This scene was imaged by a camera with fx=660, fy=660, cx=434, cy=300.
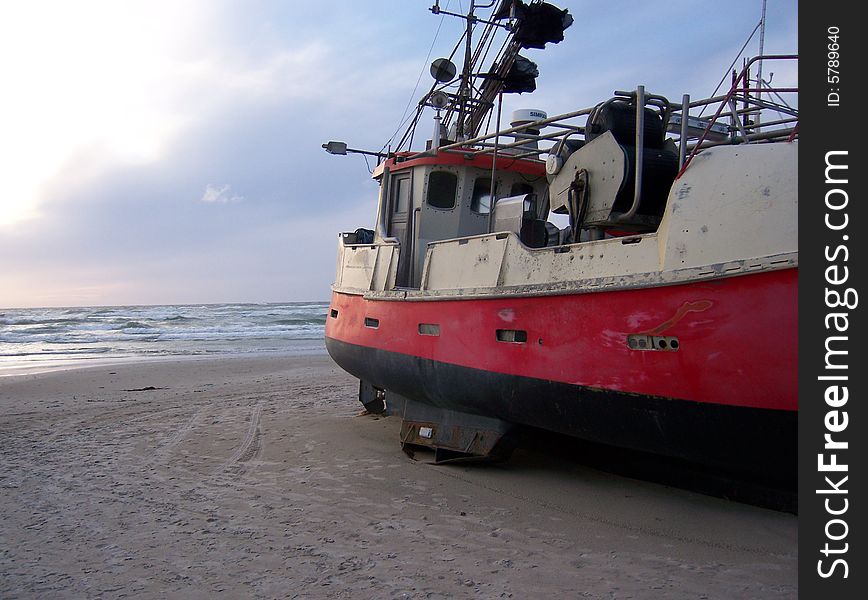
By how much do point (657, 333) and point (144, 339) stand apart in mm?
23214

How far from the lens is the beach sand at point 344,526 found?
10.8 ft

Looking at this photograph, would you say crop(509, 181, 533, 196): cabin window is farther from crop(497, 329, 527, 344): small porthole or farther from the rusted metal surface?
crop(497, 329, 527, 344): small porthole

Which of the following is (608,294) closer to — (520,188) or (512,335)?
(512,335)

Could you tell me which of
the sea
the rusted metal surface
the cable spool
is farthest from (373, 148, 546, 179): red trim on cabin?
the sea

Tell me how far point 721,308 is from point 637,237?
748mm

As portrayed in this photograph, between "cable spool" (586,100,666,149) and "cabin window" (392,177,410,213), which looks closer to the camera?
"cable spool" (586,100,666,149)

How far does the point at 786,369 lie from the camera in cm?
335

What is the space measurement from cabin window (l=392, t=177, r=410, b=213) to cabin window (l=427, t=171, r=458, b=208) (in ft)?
1.10

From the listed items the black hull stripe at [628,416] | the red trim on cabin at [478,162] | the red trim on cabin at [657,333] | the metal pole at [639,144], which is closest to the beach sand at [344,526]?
the black hull stripe at [628,416]

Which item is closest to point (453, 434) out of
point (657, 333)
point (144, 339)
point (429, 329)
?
point (429, 329)

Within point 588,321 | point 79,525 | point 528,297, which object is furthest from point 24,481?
point 588,321

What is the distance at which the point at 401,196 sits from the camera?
24.8 feet

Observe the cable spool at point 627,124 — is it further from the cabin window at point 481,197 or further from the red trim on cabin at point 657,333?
the cabin window at point 481,197

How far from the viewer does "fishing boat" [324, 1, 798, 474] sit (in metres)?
3.52
